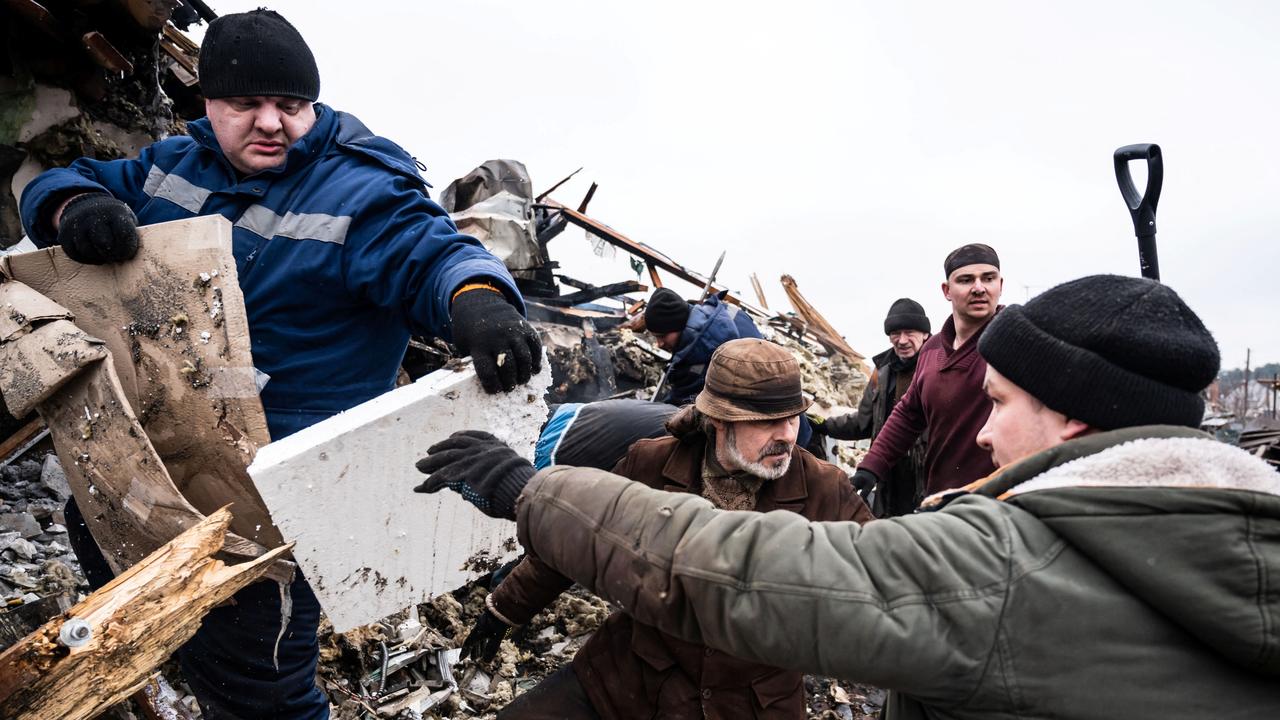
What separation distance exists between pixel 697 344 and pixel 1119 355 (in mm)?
3942

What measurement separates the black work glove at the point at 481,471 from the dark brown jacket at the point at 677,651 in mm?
856

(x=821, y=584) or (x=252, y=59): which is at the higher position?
(x=252, y=59)

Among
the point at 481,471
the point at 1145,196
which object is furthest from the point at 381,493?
the point at 1145,196

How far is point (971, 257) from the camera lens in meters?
3.56

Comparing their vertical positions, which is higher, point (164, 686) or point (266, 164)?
point (266, 164)

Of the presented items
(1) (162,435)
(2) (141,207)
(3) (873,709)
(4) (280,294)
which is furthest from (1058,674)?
(3) (873,709)

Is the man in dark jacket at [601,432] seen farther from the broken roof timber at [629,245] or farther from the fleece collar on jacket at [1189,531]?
the broken roof timber at [629,245]

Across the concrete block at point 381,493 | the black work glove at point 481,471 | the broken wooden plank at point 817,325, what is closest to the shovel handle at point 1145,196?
the concrete block at point 381,493

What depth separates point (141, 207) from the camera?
2.18 m

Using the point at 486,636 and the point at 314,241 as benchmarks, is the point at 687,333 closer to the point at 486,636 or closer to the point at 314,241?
the point at 486,636

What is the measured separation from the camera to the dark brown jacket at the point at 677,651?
2.12 metres

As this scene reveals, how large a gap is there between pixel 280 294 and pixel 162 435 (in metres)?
0.50

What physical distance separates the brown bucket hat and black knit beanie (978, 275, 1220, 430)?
3.97 feet

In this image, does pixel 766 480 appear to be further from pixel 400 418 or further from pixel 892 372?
pixel 892 372
